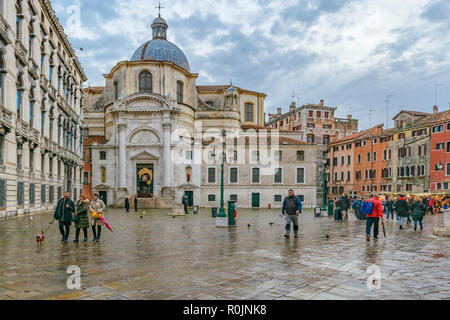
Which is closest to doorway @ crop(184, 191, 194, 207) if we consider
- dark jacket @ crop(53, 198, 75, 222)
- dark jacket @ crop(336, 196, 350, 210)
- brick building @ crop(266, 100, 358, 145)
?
dark jacket @ crop(336, 196, 350, 210)

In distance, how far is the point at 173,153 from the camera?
45.8m

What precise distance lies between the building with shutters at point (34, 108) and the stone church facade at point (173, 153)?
6907 millimetres

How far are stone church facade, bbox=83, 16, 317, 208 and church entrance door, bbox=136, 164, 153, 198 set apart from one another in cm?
11

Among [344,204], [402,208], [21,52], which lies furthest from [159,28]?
[402,208]

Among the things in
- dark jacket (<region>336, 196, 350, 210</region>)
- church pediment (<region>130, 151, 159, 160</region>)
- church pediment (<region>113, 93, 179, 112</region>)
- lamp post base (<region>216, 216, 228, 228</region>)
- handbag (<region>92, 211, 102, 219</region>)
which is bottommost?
lamp post base (<region>216, 216, 228, 228</region>)

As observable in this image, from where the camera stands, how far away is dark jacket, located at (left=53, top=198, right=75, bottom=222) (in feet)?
39.8

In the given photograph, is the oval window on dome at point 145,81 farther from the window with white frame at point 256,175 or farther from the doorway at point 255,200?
the doorway at point 255,200

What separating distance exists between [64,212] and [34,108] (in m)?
17.4

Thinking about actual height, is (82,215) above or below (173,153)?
below

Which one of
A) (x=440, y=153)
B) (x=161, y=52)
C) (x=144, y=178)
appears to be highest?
(x=161, y=52)

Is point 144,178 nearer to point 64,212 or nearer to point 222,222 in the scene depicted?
point 222,222

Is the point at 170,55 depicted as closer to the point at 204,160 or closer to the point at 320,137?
the point at 204,160

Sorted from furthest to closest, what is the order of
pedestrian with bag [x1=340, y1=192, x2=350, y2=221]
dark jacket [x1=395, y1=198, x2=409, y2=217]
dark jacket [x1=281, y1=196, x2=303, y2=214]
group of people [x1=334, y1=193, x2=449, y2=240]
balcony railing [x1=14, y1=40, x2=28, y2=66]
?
1. pedestrian with bag [x1=340, y1=192, x2=350, y2=221]
2. balcony railing [x1=14, y1=40, x2=28, y2=66]
3. dark jacket [x1=395, y1=198, x2=409, y2=217]
4. dark jacket [x1=281, y1=196, x2=303, y2=214]
5. group of people [x1=334, y1=193, x2=449, y2=240]

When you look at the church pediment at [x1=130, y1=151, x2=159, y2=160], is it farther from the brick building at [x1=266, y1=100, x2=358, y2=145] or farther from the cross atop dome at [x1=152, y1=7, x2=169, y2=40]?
the brick building at [x1=266, y1=100, x2=358, y2=145]
